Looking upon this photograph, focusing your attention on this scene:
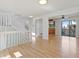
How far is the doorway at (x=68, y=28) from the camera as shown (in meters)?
13.8

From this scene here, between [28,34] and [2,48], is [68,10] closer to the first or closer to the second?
[28,34]

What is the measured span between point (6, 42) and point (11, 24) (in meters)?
3.79

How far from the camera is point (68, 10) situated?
7.83m

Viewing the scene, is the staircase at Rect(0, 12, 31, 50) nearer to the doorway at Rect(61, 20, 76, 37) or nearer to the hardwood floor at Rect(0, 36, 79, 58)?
the hardwood floor at Rect(0, 36, 79, 58)

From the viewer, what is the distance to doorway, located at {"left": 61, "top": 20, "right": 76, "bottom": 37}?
13.8m

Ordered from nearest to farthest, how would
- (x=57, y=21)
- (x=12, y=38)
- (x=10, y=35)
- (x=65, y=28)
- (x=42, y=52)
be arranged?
(x=42, y=52) < (x=10, y=35) < (x=12, y=38) < (x=65, y=28) < (x=57, y=21)

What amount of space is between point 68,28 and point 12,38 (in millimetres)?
9722

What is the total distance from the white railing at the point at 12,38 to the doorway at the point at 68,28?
7620mm

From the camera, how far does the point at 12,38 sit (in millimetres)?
6355

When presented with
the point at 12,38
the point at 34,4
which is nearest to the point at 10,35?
the point at 12,38

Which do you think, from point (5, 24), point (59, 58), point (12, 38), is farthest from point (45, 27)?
point (59, 58)

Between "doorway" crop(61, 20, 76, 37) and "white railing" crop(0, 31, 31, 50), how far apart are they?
7.62 metres

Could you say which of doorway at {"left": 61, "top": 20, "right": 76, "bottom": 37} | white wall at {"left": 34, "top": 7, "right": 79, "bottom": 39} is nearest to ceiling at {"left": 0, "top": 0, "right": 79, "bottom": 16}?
white wall at {"left": 34, "top": 7, "right": 79, "bottom": 39}

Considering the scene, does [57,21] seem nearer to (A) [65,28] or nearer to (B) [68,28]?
(A) [65,28]
